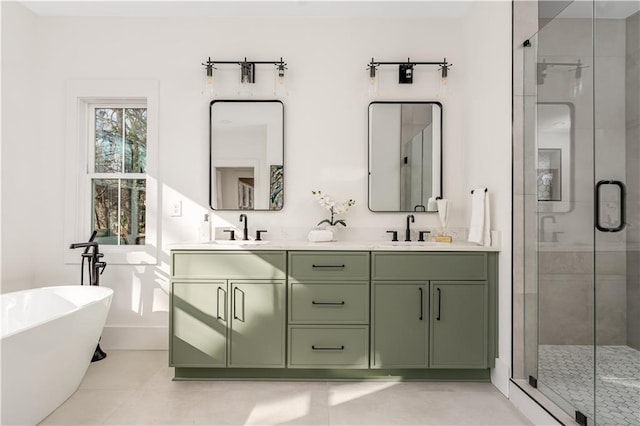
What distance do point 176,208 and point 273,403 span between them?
1.73 m

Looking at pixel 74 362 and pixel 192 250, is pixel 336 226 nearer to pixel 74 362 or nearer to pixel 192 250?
pixel 192 250

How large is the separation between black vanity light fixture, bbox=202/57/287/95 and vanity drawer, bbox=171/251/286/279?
141 cm

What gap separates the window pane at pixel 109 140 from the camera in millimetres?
3537

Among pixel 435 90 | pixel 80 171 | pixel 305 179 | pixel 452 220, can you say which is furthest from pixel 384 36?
pixel 80 171

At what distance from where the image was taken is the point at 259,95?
11.1 feet

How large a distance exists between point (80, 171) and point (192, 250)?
1.46 m

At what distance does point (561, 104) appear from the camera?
2.16 meters

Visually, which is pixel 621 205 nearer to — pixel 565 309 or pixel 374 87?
pixel 565 309

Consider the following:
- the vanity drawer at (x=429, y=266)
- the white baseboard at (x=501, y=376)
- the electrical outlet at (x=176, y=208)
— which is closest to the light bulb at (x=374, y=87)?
the vanity drawer at (x=429, y=266)

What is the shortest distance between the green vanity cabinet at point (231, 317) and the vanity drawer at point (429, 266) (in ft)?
2.16

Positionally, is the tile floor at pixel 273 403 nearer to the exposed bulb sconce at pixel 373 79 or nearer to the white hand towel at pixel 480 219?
the white hand towel at pixel 480 219

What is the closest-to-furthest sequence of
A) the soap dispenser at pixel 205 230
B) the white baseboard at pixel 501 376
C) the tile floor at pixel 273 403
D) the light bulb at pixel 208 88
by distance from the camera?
the tile floor at pixel 273 403 < the white baseboard at pixel 501 376 < the soap dispenser at pixel 205 230 < the light bulb at pixel 208 88

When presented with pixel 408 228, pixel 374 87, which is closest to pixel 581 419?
pixel 408 228

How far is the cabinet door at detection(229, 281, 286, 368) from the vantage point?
108 inches
